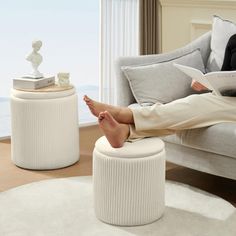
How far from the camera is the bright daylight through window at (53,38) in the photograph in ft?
23.9

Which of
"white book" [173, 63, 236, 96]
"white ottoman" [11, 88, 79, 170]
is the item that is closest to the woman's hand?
"white book" [173, 63, 236, 96]

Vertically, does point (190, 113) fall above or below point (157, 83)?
below

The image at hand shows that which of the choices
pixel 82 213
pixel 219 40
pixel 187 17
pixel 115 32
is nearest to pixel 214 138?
pixel 82 213

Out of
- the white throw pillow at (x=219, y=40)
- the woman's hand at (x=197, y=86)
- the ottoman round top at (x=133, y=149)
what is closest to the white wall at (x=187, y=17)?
the white throw pillow at (x=219, y=40)

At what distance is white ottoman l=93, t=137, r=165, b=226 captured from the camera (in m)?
2.58

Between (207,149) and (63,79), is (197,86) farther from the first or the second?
(63,79)

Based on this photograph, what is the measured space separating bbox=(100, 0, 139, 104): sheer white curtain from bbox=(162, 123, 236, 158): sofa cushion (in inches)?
70.0

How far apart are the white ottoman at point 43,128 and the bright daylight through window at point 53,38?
11.5 feet

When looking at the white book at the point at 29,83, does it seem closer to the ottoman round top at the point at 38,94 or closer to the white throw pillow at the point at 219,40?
the ottoman round top at the point at 38,94

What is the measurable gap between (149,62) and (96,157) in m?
1.07

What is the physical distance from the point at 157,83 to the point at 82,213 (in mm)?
991

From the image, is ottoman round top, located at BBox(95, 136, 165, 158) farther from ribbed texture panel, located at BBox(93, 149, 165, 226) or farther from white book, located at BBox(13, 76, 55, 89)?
Answer: white book, located at BBox(13, 76, 55, 89)

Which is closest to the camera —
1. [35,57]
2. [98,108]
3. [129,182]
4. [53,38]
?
[129,182]

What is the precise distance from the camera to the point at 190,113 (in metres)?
2.93
